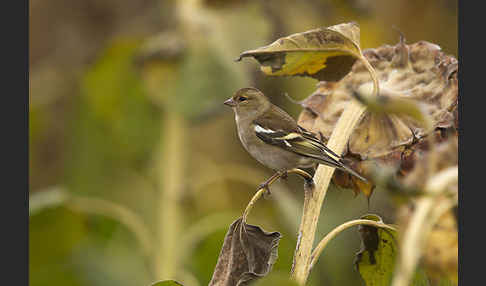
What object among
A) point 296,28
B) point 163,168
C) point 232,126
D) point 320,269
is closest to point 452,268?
point 163,168

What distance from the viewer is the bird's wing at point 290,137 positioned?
76cm

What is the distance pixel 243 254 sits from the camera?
73 cm

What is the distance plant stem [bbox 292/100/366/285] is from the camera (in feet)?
2.16

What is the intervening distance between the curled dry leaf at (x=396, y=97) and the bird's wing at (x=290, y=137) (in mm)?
A: 26

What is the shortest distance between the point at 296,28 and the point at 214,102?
0.62m

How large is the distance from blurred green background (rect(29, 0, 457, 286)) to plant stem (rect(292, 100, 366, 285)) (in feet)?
3.63

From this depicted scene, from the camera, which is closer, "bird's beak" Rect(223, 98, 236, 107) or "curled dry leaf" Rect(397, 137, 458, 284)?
"curled dry leaf" Rect(397, 137, 458, 284)

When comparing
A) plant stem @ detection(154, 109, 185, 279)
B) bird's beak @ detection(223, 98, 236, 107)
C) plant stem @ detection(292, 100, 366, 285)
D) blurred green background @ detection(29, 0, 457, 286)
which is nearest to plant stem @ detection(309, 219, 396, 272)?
plant stem @ detection(292, 100, 366, 285)

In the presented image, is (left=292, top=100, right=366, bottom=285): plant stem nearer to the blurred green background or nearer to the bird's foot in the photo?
the bird's foot

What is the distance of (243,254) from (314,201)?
0.33 ft

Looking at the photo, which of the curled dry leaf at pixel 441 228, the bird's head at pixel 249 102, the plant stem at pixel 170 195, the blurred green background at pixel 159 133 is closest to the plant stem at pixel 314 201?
the curled dry leaf at pixel 441 228

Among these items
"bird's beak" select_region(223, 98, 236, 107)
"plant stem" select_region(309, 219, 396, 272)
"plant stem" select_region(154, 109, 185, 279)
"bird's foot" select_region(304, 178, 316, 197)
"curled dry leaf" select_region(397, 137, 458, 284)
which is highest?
"plant stem" select_region(154, 109, 185, 279)

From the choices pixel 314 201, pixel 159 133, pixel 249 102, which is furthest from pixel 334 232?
pixel 159 133

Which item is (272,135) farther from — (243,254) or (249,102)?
(243,254)
